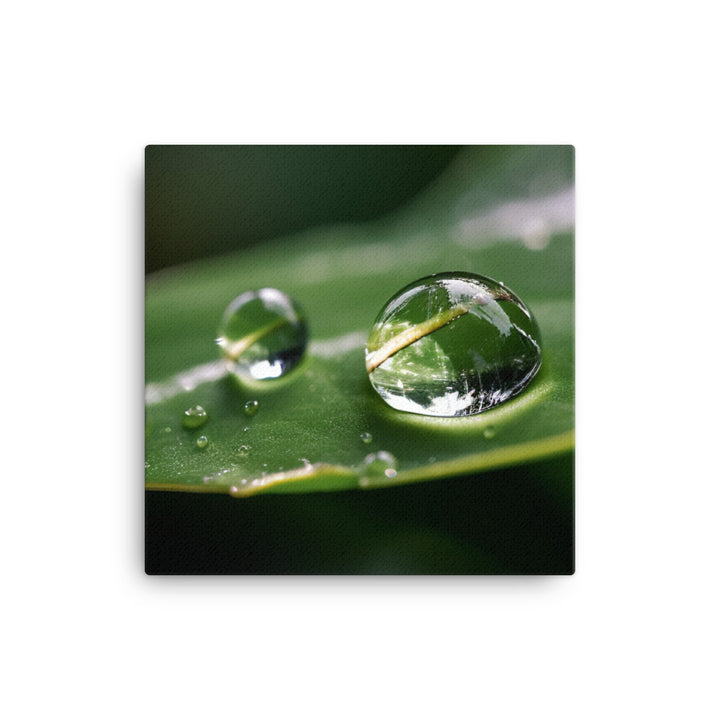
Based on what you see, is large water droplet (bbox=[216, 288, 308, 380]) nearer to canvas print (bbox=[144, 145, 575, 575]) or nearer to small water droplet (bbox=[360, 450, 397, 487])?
canvas print (bbox=[144, 145, 575, 575])

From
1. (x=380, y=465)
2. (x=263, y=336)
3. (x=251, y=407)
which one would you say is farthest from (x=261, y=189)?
(x=380, y=465)

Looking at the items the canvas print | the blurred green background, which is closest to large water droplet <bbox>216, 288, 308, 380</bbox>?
the canvas print

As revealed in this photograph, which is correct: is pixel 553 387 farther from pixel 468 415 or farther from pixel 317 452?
pixel 317 452

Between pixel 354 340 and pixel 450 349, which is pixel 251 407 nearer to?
pixel 354 340

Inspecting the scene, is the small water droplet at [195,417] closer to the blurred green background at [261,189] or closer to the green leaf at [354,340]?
the green leaf at [354,340]

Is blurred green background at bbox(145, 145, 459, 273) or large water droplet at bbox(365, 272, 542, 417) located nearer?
large water droplet at bbox(365, 272, 542, 417)
